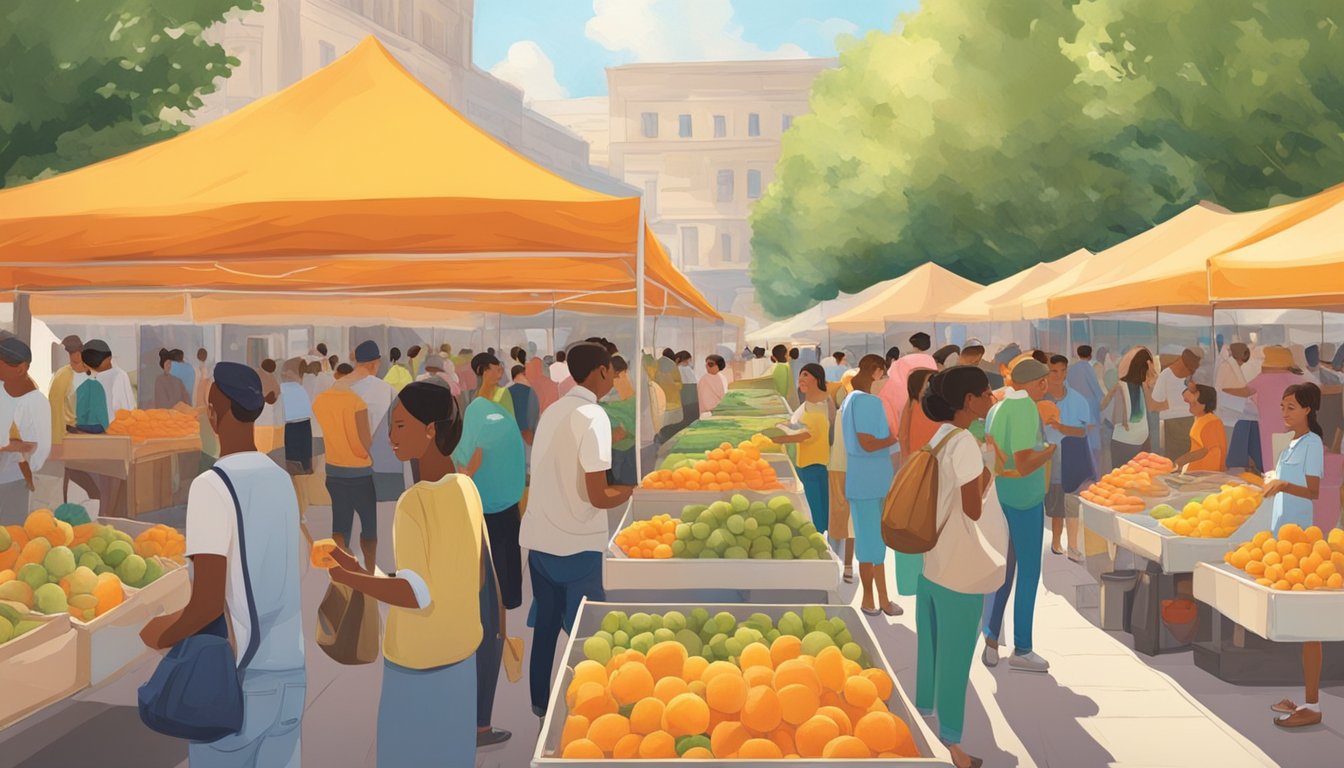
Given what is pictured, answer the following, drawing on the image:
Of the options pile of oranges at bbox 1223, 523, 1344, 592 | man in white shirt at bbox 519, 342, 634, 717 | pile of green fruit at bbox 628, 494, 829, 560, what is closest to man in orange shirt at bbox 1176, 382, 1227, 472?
pile of oranges at bbox 1223, 523, 1344, 592

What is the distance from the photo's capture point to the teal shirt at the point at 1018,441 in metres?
6.90

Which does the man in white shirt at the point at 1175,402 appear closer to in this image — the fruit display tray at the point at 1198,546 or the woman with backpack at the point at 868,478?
the fruit display tray at the point at 1198,546

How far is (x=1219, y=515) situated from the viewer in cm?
713

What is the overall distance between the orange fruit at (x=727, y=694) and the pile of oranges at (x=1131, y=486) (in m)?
5.71

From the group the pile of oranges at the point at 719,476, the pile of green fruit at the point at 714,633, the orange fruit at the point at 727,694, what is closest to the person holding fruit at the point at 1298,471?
the pile of oranges at the point at 719,476

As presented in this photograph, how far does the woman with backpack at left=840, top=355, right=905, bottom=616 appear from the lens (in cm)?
836

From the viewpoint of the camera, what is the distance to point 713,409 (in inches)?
602

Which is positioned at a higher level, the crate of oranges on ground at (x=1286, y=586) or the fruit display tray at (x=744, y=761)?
the fruit display tray at (x=744, y=761)

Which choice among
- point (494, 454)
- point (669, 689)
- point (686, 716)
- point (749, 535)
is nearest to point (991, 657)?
point (749, 535)

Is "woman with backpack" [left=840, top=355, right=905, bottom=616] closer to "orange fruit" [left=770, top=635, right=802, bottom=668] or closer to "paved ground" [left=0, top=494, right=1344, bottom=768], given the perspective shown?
"paved ground" [left=0, top=494, right=1344, bottom=768]

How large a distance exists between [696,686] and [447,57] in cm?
6401

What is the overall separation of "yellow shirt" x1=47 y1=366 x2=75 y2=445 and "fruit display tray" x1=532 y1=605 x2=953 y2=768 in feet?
27.2

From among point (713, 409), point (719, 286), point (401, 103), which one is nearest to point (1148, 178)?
point (713, 409)

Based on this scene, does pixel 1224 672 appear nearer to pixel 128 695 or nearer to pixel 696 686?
pixel 696 686
